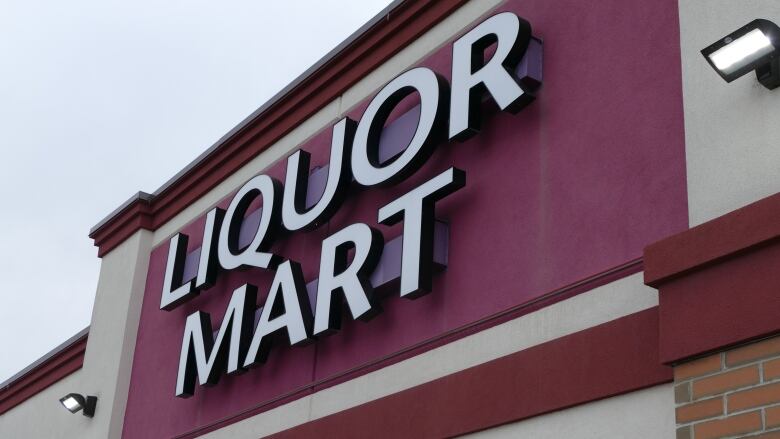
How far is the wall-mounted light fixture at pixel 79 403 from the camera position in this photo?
13375mm

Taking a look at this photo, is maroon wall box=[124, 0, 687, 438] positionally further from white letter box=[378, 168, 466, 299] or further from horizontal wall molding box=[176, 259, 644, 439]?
white letter box=[378, 168, 466, 299]

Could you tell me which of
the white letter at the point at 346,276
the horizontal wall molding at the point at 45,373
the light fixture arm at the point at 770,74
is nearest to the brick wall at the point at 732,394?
the light fixture arm at the point at 770,74

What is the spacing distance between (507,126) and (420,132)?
872 millimetres

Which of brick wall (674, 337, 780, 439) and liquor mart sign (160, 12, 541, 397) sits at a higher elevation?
liquor mart sign (160, 12, 541, 397)

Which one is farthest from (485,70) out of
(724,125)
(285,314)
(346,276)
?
(285,314)

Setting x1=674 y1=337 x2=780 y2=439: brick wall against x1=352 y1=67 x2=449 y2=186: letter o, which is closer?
x1=674 y1=337 x2=780 y2=439: brick wall

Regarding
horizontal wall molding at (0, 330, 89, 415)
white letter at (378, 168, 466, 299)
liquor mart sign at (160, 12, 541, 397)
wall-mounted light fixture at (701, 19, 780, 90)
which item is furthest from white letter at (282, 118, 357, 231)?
horizontal wall molding at (0, 330, 89, 415)

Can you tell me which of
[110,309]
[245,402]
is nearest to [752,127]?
[245,402]

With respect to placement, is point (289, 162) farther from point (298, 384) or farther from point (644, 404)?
point (644, 404)

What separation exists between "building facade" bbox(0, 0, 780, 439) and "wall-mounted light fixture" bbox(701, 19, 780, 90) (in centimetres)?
19

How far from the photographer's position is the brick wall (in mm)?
5426

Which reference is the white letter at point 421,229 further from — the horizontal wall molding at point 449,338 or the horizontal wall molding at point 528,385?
the horizontal wall molding at point 528,385

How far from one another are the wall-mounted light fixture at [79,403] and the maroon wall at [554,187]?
3.87m

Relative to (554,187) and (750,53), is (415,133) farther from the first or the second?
(750,53)
